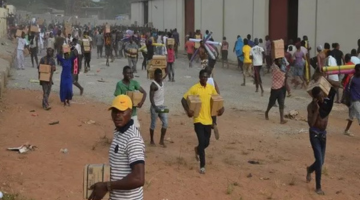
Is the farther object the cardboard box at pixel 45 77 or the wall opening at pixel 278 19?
the wall opening at pixel 278 19

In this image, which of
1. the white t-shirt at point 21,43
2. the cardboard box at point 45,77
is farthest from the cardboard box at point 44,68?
the white t-shirt at point 21,43

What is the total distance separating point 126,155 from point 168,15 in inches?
1371

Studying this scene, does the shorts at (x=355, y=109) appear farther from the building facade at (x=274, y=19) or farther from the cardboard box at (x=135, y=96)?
the building facade at (x=274, y=19)

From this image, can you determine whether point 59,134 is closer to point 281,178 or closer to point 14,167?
point 14,167

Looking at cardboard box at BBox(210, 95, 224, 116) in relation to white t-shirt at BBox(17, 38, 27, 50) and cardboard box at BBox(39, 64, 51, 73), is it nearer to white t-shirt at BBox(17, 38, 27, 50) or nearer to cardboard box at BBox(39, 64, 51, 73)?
cardboard box at BBox(39, 64, 51, 73)

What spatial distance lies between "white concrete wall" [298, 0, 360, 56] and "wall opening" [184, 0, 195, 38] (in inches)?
525

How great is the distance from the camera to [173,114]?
43.2 ft

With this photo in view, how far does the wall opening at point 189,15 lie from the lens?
3381 cm

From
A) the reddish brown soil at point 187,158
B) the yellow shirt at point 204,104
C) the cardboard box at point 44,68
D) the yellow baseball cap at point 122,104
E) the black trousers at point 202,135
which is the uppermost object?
the yellow baseball cap at point 122,104

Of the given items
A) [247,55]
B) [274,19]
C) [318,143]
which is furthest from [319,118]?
[274,19]

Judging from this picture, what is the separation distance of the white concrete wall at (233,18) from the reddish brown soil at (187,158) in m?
11.6

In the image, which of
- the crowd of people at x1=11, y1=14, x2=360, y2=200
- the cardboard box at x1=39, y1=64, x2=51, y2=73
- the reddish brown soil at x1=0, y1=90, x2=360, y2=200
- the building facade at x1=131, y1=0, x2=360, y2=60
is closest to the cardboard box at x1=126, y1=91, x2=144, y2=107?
the crowd of people at x1=11, y1=14, x2=360, y2=200

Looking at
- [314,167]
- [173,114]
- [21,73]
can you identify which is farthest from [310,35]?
[314,167]

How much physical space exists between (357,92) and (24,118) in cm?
696
